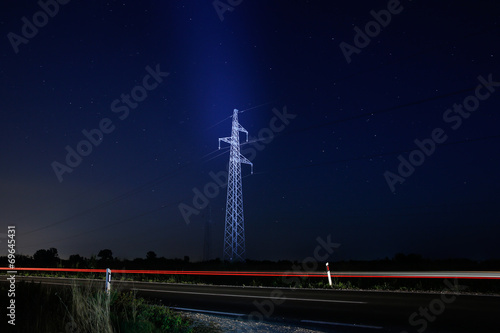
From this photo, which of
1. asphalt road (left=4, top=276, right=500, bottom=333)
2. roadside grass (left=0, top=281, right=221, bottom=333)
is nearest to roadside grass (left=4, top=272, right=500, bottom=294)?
asphalt road (left=4, top=276, right=500, bottom=333)

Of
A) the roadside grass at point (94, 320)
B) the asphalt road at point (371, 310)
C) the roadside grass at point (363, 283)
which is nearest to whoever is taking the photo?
the roadside grass at point (94, 320)

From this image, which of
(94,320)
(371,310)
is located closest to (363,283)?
(371,310)

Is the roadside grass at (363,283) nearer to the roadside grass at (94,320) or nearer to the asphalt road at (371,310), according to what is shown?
the asphalt road at (371,310)

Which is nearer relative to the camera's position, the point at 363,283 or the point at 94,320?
the point at 94,320

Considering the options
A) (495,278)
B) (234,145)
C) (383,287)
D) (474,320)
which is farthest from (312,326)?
(234,145)

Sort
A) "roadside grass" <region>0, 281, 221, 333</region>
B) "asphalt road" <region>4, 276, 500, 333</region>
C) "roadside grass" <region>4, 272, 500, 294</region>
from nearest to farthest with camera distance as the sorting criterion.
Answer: "roadside grass" <region>0, 281, 221, 333</region>
"asphalt road" <region>4, 276, 500, 333</region>
"roadside grass" <region>4, 272, 500, 294</region>

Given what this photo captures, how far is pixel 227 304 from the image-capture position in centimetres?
1174

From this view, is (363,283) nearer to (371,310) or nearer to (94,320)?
(371,310)

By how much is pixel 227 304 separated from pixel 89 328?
584 cm

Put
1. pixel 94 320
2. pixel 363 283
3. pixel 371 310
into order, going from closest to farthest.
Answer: pixel 94 320 < pixel 371 310 < pixel 363 283

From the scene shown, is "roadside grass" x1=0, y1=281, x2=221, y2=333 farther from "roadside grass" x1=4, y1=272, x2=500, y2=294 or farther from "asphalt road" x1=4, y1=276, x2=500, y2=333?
"roadside grass" x1=4, y1=272, x2=500, y2=294

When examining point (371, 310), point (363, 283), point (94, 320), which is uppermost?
point (94, 320)

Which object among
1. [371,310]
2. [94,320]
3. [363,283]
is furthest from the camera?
[363,283]

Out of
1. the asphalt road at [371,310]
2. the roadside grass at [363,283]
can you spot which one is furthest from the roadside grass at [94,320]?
the roadside grass at [363,283]
